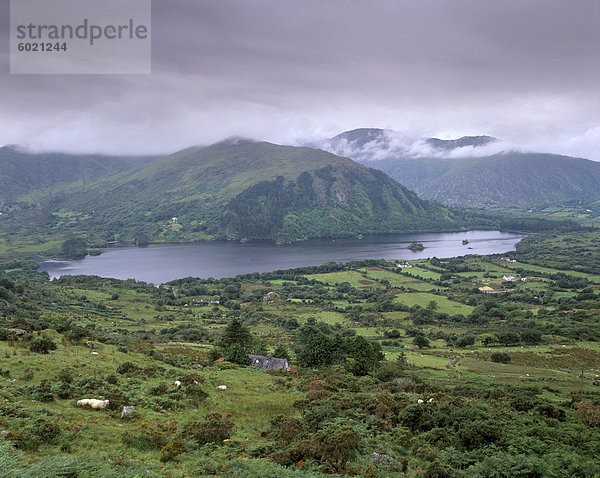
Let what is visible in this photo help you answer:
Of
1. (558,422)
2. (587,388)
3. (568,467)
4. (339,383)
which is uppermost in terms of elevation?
(568,467)

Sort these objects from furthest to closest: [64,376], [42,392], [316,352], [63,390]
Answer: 1. [316,352]
2. [64,376]
3. [63,390]
4. [42,392]

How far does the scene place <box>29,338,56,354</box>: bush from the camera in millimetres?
20281

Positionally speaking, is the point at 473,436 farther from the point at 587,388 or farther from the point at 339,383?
the point at 587,388

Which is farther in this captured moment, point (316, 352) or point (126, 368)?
point (316, 352)

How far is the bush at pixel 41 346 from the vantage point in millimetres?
20281

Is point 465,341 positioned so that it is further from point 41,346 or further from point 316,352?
point 41,346

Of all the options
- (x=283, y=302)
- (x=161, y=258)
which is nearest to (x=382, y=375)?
(x=283, y=302)

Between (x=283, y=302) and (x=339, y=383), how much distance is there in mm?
75910

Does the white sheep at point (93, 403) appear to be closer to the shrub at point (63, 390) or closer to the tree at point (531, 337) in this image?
the shrub at point (63, 390)

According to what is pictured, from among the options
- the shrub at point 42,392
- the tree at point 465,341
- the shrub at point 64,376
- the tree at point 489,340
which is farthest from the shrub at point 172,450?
the tree at point 489,340

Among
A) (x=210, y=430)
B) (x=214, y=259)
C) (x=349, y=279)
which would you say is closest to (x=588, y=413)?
(x=210, y=430)

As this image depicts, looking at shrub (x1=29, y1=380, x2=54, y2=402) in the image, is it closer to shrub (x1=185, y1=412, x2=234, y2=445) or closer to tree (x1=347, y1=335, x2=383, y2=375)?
shrub (x1=185, y1=412, x2=234, y2=445)

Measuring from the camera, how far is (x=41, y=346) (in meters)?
20.5

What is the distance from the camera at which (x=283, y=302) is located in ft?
327
